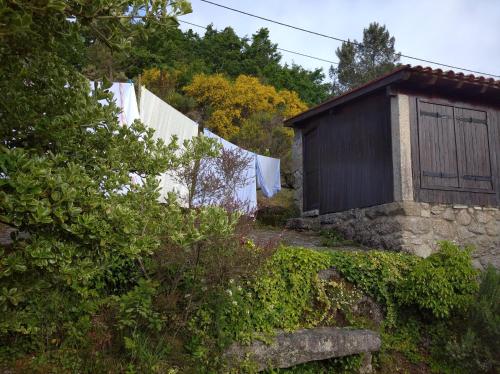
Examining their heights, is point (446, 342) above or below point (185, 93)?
below

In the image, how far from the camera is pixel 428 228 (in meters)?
7.45

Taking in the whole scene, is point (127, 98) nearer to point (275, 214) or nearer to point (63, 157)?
point (275, 214)

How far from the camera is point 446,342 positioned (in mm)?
5617

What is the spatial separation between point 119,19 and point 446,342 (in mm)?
5050

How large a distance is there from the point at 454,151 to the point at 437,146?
13.7 inches

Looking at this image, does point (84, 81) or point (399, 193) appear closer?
point (84, 81)

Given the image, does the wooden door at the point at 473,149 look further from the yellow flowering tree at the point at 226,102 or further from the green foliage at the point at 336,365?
the yellow flowering tree at the point at 226,102

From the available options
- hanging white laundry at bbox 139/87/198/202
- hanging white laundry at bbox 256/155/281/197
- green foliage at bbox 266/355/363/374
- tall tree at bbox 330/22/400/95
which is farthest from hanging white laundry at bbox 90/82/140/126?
tall tree at bbox 330/22/400/95

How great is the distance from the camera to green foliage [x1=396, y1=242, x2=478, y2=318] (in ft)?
18.4

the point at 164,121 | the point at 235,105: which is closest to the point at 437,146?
the point at 164,121

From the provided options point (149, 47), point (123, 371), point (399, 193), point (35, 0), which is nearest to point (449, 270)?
point (399, 193)

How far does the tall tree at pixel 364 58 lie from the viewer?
31578 mm

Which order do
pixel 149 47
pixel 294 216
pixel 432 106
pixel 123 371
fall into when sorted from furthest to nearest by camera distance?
pixel 149 47 → pixel 294 216 → pixel 432 106 → pixel 123 371

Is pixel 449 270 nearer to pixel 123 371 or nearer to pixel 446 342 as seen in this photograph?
pixel 446 342
